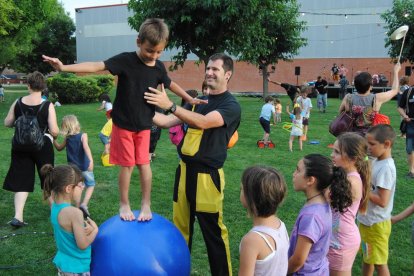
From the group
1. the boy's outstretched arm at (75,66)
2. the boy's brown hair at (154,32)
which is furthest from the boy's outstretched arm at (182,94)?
the boy's outstretched arm at (75,66)

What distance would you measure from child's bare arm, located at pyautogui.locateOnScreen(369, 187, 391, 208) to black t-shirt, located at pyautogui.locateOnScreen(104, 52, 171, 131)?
84.1 inches

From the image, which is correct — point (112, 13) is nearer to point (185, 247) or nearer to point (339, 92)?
point (339, 92)

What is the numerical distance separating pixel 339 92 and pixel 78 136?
1111 inches

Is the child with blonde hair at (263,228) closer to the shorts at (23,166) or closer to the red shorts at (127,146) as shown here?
the red shorts at (127,146)

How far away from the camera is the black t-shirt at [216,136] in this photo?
379 centimetres

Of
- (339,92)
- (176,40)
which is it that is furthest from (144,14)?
(339,92)

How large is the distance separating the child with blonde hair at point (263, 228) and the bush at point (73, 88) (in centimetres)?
2353

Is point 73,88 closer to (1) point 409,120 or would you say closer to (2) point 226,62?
(1) point 409,120

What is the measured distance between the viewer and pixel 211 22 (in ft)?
46.8

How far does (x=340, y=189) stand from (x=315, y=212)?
0.87 ft

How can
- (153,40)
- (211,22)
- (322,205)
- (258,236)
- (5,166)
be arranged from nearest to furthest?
(258,236) < (322,205) < (153,40) < (5,166) < (211,22)

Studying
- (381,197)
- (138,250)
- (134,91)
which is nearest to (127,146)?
(134,91)

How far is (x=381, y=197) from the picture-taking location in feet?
12.6

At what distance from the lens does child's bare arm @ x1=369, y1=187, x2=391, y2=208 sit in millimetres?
3828
